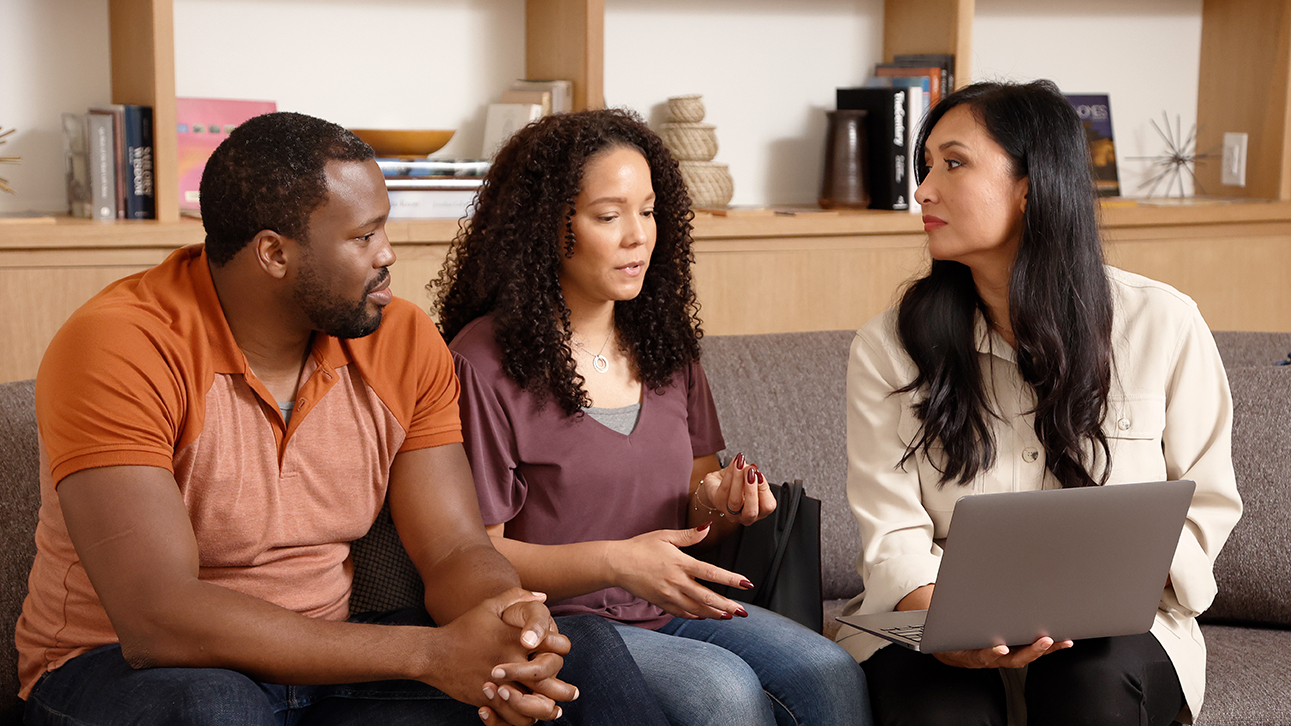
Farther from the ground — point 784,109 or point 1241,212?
point 784,109

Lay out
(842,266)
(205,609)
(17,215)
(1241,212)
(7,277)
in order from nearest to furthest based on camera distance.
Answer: (205,609)
(7,277)
(17,215)
(842,266)
(1241,212)

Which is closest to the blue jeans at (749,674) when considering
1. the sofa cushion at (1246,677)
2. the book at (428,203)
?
the sofa cushion at (1246,677)

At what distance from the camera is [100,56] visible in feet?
8.10

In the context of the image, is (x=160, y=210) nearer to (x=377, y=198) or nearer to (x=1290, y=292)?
(x=377, y=198)

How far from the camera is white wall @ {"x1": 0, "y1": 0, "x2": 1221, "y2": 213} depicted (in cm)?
245

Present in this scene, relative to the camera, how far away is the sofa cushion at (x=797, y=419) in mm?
2104

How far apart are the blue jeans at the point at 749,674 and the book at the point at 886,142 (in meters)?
1.41

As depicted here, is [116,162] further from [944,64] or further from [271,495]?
[944,64]

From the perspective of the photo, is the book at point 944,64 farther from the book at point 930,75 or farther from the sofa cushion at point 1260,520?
the sofa cushion at point 1260,520

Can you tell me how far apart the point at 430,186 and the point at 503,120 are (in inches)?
9.8

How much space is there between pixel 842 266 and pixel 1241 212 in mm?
1040

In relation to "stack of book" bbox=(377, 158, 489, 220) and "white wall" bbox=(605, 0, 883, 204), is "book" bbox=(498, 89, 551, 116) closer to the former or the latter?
"stack of book" bbox=(377, 158, 489, 220)

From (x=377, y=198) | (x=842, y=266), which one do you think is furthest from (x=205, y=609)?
(x=842, y=266)

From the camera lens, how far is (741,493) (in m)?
1.67
